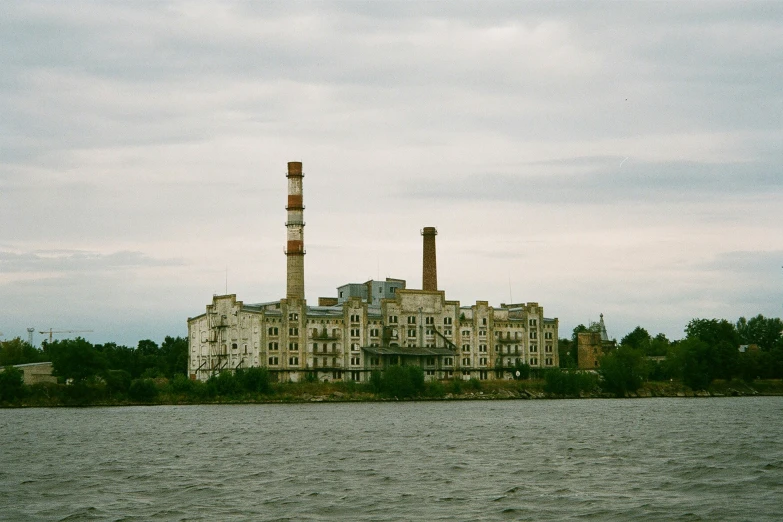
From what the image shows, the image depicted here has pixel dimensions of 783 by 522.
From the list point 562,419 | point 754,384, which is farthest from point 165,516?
point 754,384

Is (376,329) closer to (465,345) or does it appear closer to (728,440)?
(465,345)

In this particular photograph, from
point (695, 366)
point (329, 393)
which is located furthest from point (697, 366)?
point (329, 393)

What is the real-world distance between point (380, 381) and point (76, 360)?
3445 cm

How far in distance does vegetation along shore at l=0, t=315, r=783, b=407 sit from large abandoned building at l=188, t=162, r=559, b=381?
4.19 meters

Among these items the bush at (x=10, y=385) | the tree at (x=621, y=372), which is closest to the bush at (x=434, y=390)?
the tree at (x=621, y=372)

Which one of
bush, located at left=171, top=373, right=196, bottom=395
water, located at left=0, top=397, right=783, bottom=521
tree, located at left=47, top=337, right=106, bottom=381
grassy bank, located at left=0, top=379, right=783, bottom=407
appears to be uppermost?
tree, located at left=47, top=337, right=106, bottom=381

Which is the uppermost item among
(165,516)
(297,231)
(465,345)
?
(297,231)

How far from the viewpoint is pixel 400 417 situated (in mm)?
86250

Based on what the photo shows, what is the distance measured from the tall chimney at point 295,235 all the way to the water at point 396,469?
48.9 metres

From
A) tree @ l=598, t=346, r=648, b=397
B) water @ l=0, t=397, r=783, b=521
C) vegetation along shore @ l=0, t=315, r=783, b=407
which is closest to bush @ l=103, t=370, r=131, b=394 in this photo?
vegetation along shore @ l=0, t=315, r=783, b=407

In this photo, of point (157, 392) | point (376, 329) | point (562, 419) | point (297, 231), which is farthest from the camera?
point (376, 329)

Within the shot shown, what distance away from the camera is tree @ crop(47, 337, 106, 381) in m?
110

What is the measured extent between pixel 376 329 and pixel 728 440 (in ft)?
273

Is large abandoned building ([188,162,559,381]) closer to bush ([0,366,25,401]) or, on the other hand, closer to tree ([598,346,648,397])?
tree ([598,346,648,397])
